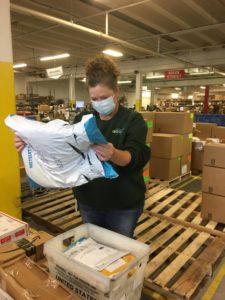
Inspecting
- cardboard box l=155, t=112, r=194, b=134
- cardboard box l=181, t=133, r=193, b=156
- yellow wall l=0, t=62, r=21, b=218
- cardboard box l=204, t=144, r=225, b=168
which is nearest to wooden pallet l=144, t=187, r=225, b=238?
cardboard box l=204, t=144, r=225, b=168

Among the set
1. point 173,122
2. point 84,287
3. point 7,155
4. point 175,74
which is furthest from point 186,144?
point 175,74

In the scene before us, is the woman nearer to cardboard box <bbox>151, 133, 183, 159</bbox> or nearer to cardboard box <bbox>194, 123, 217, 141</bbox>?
cardboard box <bbox>151, 133, 183, 159</bbox>

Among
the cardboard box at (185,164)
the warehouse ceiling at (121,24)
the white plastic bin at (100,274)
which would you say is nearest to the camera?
the white plastic bin at (100,274)

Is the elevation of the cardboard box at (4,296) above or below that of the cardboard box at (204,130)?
below

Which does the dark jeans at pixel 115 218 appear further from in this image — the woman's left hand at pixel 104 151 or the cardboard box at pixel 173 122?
the cardboard box at pixel 173 122

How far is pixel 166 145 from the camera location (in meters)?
4.57

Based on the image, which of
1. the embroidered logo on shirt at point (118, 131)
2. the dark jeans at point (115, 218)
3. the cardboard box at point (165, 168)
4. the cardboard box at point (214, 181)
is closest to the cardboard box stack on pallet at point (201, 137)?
the cardboard box at point (165, 168)

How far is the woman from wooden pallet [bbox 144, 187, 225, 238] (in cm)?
191

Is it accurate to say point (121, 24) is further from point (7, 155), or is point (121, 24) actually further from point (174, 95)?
point (174, 95)

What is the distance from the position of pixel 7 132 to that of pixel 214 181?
248cm

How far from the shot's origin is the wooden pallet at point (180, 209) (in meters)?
3.11

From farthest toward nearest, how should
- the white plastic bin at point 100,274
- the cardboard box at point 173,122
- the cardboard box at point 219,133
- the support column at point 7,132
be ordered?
the cardboard box at point 219,133 → the cardboard box at point 173,122 → the support column at point 7,132 → the white plastic bin at point 100,274

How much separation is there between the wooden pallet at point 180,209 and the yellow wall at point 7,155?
1.72m

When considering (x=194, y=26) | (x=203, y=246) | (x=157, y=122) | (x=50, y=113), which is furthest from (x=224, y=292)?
(x=194, y=26)
